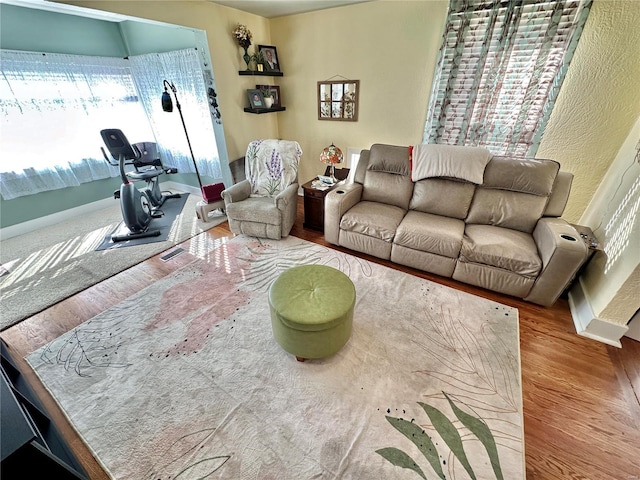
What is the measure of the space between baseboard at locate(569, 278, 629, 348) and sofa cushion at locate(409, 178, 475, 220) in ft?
3.57

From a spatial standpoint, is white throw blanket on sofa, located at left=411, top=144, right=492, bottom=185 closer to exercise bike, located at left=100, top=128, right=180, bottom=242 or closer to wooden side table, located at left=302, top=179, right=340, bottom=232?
wooden side table, located at left=302, top=179, right=340, bottom=232

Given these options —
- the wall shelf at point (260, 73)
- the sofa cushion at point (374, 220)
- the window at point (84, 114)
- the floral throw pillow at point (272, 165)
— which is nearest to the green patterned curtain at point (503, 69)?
the sofa cushion at point (374, 220)

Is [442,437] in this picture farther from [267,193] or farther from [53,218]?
[53,218]

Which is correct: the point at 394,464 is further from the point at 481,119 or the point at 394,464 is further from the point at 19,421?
the point at 481,119

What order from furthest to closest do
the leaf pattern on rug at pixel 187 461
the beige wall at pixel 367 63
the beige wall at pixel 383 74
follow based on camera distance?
the beige wall at pixel 367 63 → the beige wall at pixel 383 74 → the leaf pattern on rug at pixel 187 461

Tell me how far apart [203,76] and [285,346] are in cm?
326

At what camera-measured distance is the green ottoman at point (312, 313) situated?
56.5 inches

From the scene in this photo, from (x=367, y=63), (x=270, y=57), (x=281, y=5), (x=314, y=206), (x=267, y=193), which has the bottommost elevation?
(x=314, y=206)

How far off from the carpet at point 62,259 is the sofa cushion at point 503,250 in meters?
2.93

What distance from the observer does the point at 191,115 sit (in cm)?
364

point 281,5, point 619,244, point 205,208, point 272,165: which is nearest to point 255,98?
point 281,5

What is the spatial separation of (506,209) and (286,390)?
2351 mm

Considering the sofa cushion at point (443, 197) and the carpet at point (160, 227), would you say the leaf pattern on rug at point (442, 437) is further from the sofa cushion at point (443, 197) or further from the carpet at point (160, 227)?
the carpet at point (160, 227)

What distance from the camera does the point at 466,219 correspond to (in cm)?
245
